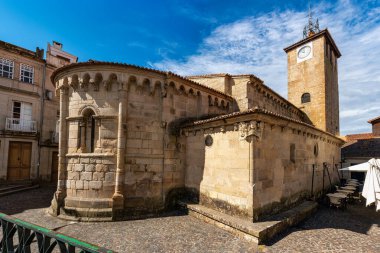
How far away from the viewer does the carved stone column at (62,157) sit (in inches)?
335

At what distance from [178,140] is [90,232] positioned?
487cm

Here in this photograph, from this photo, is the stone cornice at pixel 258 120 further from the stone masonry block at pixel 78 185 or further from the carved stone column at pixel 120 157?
the stone masonry block at pixel 78 185

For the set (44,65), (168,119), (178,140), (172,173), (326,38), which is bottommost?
(172,173)

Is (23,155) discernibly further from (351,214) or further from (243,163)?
(351,214)

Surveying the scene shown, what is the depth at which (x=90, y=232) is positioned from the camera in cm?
692

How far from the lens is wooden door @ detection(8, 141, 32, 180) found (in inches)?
596

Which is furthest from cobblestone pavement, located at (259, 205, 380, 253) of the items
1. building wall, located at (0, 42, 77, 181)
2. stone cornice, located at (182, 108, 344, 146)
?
building wall, located at (0, 42, 77, 181)

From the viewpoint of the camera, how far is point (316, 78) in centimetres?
2062

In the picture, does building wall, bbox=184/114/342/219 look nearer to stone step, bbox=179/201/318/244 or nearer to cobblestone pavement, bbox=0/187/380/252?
stone step, bbox=179/201/318/244

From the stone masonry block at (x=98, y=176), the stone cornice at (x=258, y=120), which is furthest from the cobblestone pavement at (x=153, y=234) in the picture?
the stone cornice at (x=258, y=120)

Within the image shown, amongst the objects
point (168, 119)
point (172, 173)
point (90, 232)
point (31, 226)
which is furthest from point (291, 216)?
point (31, 226)

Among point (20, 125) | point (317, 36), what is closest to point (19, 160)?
point (20, 125)

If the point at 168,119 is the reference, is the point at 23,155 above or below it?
below

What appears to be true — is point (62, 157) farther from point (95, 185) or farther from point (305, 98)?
point (305, 98)
